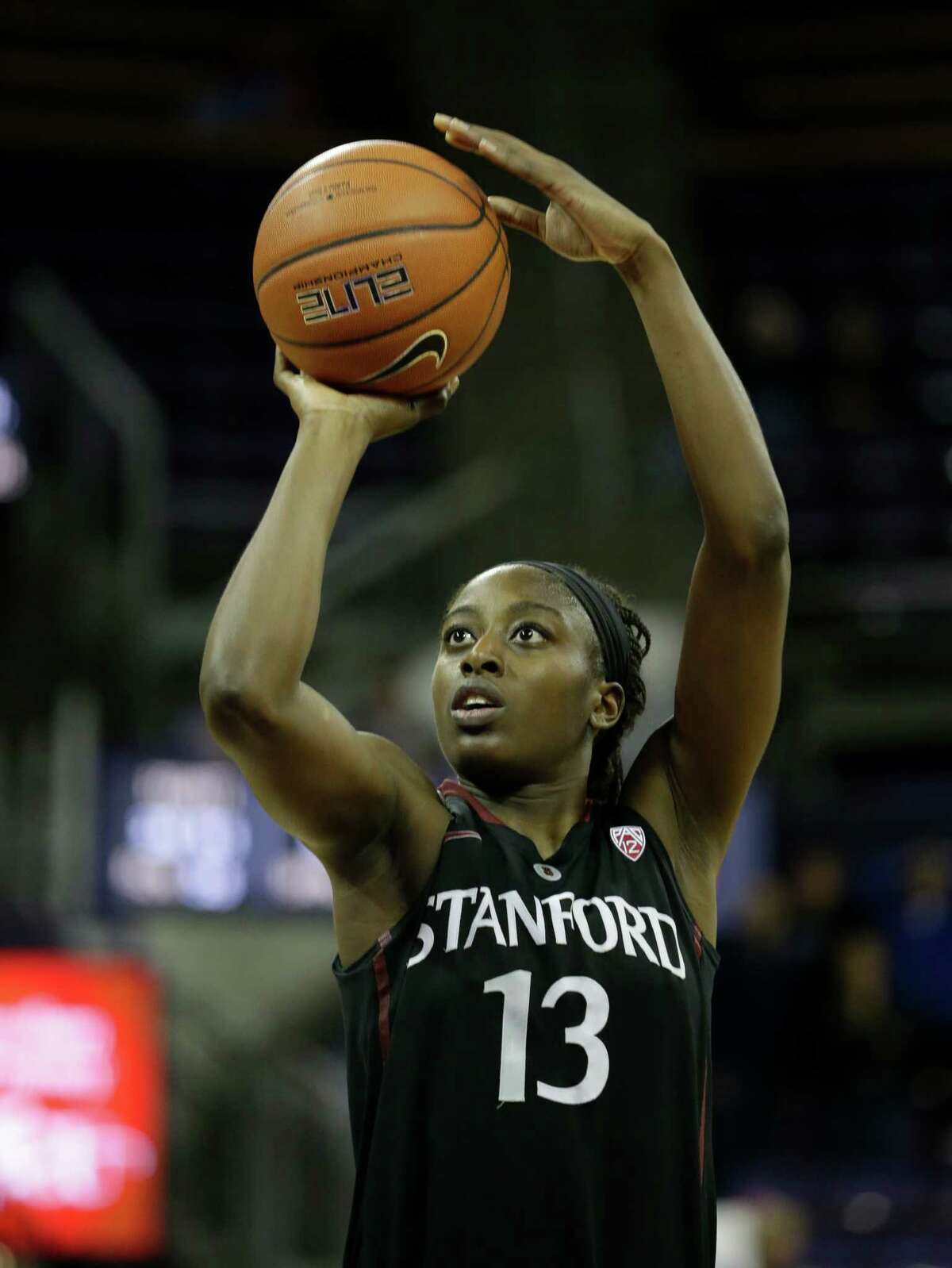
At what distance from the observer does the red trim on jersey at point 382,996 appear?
2207 mm

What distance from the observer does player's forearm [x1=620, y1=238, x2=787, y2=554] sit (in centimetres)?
234

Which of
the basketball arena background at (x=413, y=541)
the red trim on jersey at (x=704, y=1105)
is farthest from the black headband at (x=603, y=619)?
the basketball arena background at (x=413, y=541)

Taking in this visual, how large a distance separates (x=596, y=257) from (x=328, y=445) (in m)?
0.51

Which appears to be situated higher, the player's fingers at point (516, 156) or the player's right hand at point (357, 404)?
the player's fingers at point (516, 156)

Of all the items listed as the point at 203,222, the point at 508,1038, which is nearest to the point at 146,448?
the point at 203,222

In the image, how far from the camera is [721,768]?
2.44m

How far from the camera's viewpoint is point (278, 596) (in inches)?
83.7

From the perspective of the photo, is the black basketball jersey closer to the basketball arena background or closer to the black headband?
the black headband

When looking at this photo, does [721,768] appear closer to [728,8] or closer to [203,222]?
[203,222]

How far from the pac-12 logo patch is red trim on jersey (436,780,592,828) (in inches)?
2.0

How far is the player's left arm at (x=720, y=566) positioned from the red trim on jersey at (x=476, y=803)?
124 millimetres

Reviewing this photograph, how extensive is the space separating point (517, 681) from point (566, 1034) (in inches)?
17.8

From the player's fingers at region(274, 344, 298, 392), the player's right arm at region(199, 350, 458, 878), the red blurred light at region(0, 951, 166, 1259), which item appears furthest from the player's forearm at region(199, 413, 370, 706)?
the red blurred light at region(0, 951, 166, 1259)

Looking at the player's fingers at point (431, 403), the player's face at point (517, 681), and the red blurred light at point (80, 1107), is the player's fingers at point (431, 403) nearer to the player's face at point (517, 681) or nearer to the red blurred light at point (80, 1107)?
the player's face at point (517, 681)
